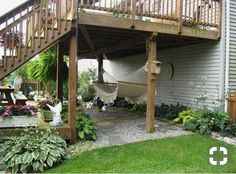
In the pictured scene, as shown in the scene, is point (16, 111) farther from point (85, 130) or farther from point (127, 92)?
point (127, 92)

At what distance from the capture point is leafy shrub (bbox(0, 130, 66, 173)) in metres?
4.94

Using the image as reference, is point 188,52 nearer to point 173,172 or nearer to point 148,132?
point 148,132

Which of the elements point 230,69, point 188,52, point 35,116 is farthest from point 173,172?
point 188,52

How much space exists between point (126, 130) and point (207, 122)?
1863 mm

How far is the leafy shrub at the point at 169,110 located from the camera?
356 inches

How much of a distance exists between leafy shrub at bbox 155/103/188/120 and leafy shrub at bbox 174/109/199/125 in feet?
1.46

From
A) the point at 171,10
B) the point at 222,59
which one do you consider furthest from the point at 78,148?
the point at 222,59

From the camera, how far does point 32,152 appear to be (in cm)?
507

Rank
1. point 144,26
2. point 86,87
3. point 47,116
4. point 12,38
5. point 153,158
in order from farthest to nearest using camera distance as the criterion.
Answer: point 86,87, point 144,26, point 47,116, point 12,38, point 153,158

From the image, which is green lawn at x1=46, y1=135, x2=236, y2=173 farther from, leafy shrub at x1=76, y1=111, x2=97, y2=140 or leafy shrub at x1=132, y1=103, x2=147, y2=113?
leafy shrub at x1=132, y1=103, x2=147, y2=113

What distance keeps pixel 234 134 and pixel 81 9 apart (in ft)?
13.8

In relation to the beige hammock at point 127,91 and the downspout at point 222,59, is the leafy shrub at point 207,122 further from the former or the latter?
the beige hammock at point 127,91

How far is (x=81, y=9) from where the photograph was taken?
6.33 meters

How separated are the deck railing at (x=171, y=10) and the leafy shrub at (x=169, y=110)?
2415 millimetres
